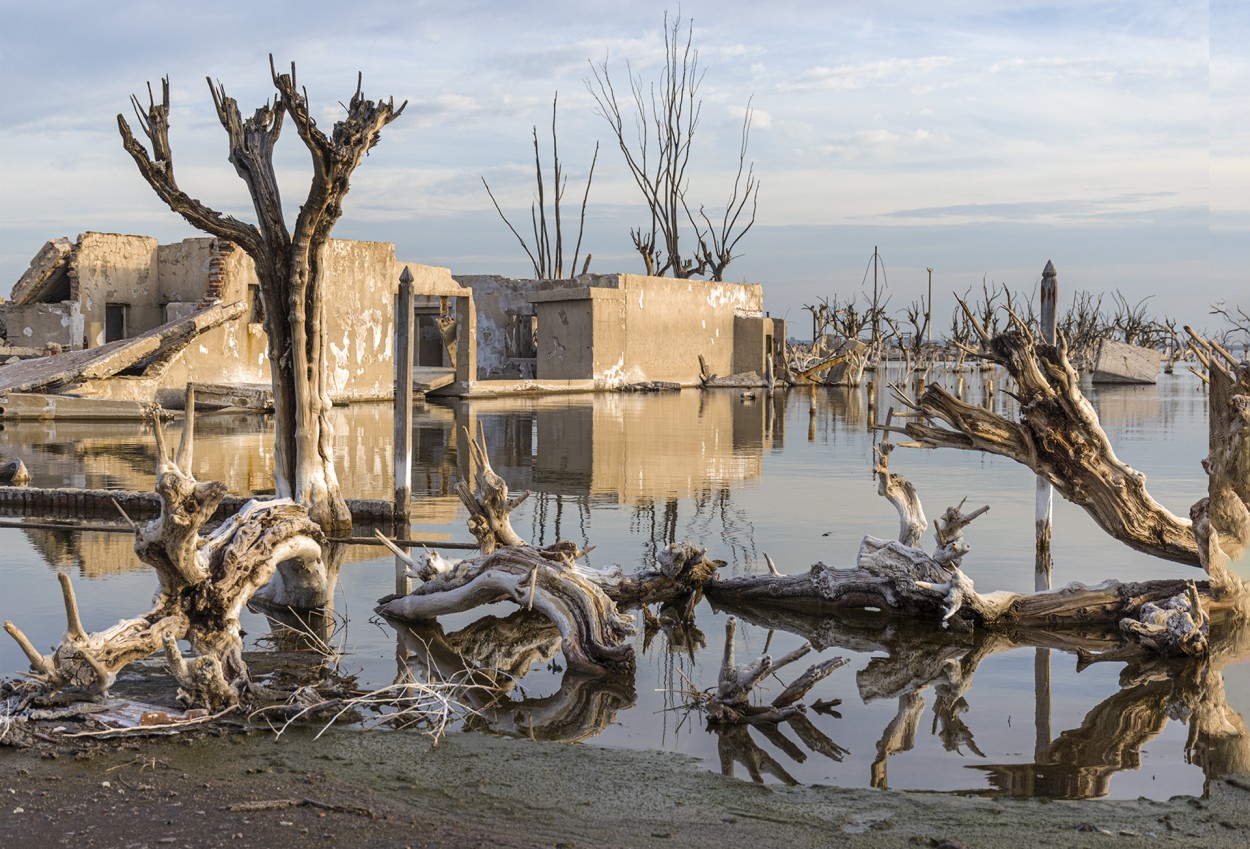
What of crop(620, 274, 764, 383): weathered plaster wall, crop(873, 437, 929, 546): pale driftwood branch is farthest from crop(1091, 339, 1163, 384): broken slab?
crop(873, 437, 929, 546): pale driftwood branch

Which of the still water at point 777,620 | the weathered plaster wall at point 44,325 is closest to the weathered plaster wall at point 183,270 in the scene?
the weathered plaster wall at point 44,325

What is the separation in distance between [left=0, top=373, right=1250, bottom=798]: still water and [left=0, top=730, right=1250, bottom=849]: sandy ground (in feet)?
1.10

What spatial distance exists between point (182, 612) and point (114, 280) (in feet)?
73.0

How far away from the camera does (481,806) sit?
13.6 feet

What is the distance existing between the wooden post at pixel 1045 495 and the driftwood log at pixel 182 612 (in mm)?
5164

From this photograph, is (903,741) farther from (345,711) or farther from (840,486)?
(840,486)

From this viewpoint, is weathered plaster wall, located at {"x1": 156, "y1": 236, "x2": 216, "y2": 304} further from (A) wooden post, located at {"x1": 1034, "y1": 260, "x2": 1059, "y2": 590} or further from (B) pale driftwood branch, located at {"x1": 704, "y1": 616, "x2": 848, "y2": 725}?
(B) pale driftwood branch, located at {"x1": 704, "y1": 616, "x2": 848, "y2": 725}

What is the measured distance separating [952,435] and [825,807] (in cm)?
373

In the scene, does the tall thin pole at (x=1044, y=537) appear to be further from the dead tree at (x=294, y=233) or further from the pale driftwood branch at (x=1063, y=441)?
the dead tree at (x=294, y=233)

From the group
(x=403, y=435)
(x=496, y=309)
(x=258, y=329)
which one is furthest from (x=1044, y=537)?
(x=496, y=309)

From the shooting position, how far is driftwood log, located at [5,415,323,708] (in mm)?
4953

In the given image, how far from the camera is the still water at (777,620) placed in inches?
196

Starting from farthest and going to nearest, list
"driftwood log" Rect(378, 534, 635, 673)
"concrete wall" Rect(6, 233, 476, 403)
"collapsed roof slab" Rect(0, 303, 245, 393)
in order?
"concrete wall" Rect(6, 233, 476, 403), "collapsed roof slab" Rect(0, 303, 245, 393), "driftwood log" Rect(378, 534, 635, 673)

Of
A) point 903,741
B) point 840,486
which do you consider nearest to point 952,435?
point 903,741
